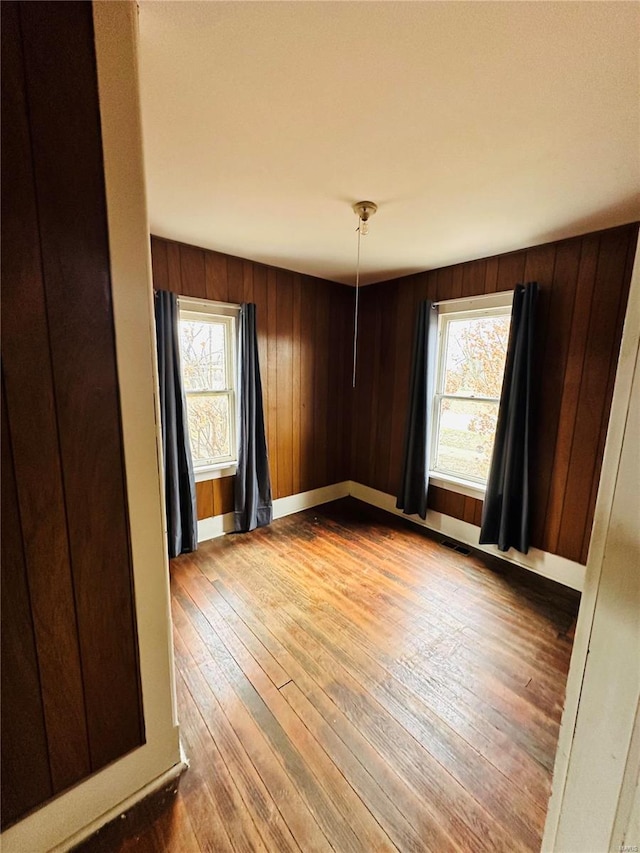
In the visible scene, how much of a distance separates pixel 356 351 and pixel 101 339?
3.15m

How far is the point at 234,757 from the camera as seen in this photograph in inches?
54.5

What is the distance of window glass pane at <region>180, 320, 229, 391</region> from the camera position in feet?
9.43

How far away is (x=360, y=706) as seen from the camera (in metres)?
1.60

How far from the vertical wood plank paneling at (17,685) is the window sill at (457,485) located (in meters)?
2.93

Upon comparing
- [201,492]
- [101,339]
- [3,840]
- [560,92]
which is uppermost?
[560,92]

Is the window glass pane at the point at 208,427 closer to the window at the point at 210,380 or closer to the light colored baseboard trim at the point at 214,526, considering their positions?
the window at the point at 210,380

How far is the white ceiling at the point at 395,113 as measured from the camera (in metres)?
0.94

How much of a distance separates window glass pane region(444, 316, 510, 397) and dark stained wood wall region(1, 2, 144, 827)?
277 cm

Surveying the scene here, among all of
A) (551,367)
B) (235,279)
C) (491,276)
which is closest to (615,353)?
(551,367)

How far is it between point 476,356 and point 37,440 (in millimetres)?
3027

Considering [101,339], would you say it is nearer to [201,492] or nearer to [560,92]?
[560,92]

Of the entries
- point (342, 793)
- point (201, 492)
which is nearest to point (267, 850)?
point (342, 793)

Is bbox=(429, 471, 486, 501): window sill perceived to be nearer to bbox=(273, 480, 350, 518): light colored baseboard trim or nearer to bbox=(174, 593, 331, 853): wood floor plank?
bbox=(273, 480, 350, 518): light colored baseboard trim

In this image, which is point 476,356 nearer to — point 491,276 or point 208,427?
point 491,276
